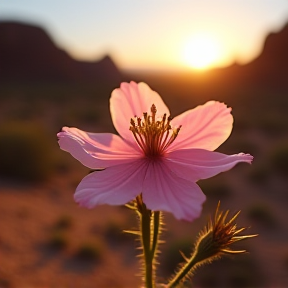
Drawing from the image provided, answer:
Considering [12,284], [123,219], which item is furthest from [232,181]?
[12,284]

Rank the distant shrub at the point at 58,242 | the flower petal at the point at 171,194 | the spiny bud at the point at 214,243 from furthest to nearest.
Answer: the distant shrub at the point at 58,242, the spiny bud at the point at 214,243, the flower petal at the point at 171,194

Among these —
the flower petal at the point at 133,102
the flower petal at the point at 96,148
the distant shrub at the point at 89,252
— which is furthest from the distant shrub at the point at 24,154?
the flower petal at the point at 96,148

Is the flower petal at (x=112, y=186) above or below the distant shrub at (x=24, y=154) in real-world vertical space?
below

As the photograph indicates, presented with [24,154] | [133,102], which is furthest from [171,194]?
[24,154]

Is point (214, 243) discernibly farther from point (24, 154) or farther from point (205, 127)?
point (24, 154)

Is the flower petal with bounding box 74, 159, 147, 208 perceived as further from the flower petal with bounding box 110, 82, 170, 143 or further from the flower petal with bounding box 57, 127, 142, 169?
the flower petal with bounding box 110, 82, 170, 143

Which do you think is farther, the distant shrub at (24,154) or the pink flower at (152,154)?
the distant shrub at (24,154)

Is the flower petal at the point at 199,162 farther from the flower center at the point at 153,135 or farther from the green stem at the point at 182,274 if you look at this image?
the green stem at the point at 182,274
